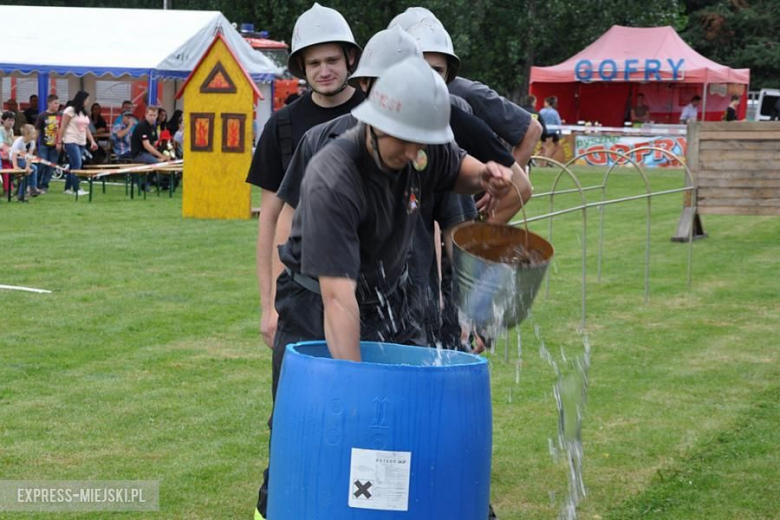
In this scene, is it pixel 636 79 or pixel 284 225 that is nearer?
pixel 284 225

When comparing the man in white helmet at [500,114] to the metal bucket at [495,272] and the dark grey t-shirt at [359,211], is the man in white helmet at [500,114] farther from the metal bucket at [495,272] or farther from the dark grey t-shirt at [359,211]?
the dark grey t-shirt at [359,211]

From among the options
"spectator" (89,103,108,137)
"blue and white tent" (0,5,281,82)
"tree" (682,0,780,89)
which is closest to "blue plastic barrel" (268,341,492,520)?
"blue and white tent" (0,5,281,82)

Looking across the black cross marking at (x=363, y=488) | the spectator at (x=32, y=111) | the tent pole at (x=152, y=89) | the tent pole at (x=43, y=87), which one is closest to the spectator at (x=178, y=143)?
the tent pole at (x=152, y=89)

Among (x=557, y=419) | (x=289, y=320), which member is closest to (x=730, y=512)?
(x=557, y=419)

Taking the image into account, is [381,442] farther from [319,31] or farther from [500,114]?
[500,114]

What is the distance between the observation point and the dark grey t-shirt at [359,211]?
3471 millimetres

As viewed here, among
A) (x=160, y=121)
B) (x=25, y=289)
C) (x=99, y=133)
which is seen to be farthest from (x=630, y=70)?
(x=25, y=289)

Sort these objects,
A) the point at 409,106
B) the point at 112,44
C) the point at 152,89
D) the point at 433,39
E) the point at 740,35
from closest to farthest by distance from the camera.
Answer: the point at 409,106
the point at 433,39
the point at 152,89
the point at 112,44
the point at 740,35

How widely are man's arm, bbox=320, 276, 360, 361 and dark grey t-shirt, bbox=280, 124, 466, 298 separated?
0.10ft

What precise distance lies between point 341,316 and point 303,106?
139 centimetres

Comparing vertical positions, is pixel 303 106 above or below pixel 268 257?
above

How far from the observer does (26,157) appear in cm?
1984

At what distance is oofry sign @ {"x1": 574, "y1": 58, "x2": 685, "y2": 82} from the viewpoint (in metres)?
34.4

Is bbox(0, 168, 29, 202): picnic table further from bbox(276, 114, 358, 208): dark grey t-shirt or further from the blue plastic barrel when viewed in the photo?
the blue plastic barrel
